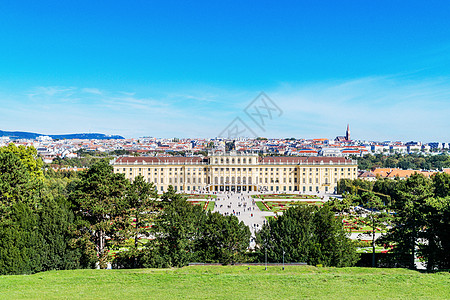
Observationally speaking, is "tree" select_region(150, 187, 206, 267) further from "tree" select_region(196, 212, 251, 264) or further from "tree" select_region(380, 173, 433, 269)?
"tree" select_region(380, 173, 433, 269)

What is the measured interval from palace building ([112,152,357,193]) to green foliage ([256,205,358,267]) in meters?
51.5

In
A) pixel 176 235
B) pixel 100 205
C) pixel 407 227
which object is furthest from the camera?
pixel 407 227

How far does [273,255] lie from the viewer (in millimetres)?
19391

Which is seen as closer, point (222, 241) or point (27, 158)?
point (222, 241)

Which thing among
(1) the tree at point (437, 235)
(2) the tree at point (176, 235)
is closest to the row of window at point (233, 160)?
(2) the tree at point (176, 235)

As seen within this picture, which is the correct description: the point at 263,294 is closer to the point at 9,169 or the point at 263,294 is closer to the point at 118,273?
the point at 118,273

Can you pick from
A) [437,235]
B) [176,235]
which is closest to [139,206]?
[176,235]

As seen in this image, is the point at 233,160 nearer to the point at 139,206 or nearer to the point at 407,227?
the point at 139,206

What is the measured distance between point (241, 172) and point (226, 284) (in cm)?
5817

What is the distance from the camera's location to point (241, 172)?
73.1m

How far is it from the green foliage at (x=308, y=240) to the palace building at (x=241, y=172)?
51.5 metres

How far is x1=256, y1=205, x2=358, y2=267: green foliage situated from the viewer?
1908 cm

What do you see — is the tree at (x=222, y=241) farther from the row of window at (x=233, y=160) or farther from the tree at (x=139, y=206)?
the row of window at (x=233, y=160)

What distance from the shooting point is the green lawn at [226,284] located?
1380 cm
